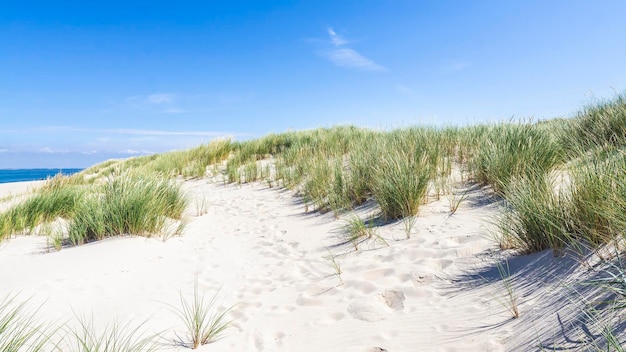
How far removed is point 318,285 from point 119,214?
120 inches

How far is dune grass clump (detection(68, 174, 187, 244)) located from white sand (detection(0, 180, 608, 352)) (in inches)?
11.8

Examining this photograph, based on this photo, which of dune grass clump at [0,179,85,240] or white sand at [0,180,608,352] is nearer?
white sand at [0,180,608,352]

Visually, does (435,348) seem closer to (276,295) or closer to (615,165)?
(276,295)

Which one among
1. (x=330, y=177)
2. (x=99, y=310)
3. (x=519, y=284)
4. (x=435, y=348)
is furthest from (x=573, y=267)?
(x=330, y=177)

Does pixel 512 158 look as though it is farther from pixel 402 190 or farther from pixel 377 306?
pixel 377 306

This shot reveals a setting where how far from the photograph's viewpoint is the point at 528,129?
5816 millimetres

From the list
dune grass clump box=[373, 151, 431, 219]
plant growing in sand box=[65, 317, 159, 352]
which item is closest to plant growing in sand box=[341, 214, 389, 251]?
dune grass clump box=[373, 151, 431, 219]

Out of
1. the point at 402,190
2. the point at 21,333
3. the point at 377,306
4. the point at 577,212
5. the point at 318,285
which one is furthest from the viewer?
the point at 402,190

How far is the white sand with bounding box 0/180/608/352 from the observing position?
2176mm

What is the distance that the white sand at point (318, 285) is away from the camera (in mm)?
2176

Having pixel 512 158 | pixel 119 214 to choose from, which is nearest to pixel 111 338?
pixel 119 214

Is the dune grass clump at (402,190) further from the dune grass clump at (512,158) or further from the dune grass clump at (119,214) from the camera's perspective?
the dune grass clump at (119,214)

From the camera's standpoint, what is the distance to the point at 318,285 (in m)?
3.26

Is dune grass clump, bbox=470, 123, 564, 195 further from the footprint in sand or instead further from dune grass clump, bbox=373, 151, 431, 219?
the footprint in sand
